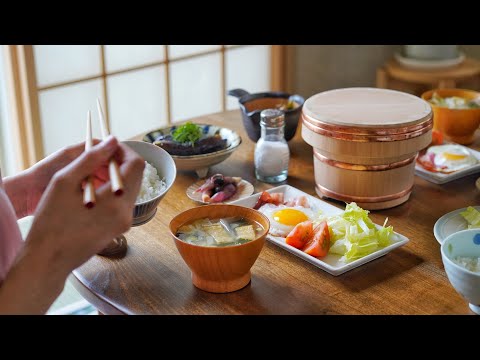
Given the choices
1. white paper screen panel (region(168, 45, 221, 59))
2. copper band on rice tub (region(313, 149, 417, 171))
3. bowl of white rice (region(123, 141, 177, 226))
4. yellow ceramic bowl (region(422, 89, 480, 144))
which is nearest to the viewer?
bowl of white rice (region(123, 141, 177, 226))

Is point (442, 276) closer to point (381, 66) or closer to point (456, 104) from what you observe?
point (456, 104)

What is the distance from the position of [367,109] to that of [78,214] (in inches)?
42.6

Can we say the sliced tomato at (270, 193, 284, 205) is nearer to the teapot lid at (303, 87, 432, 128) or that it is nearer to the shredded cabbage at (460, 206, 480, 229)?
the teapot lid at (303, 87, 432, 128)

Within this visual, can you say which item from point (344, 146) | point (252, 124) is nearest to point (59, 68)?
point (252, 124)

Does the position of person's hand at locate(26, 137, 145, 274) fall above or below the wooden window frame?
above

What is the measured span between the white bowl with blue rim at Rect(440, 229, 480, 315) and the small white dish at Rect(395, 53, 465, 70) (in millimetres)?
3009

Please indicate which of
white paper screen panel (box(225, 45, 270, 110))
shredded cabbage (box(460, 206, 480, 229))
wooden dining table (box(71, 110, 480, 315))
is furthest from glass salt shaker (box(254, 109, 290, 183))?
white paper screen panel (box(225, 45, 270, 110))

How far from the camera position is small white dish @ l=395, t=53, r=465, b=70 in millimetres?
4496

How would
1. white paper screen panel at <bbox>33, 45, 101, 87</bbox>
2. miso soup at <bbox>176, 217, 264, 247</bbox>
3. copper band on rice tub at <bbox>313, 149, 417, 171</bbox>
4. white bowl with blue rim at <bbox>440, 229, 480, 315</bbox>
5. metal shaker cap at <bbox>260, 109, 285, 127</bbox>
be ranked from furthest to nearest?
→ white paper screen panel at <bbox>33, 45, 101, 87</bbox> → metal shaker cap at <bbox>260, 109, 285, 127</bbox> → copper band on rice tub at <bbox>313, 149, 417, 171</bbox> → miso soup at <bbox>176, 217, 264, 247</bbox> → white bowl with blue rim at <bbox>440, 229, 480, 315</bbox>

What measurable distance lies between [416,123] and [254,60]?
267cm

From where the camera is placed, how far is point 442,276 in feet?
5.67

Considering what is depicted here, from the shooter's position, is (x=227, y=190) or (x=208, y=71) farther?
(x=208, y=71)

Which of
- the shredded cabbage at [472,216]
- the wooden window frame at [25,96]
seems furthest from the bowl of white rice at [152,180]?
the wooden window frame at [25,96]

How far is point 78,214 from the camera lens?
132cm
